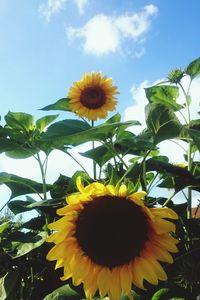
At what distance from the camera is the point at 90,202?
2.91 feet

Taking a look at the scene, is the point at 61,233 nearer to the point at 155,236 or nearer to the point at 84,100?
the point at 155,236

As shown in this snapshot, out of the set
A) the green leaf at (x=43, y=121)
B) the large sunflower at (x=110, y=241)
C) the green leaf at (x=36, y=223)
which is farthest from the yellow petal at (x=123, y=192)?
the green leaf at (x=43, y=121)

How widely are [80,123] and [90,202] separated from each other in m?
0.58

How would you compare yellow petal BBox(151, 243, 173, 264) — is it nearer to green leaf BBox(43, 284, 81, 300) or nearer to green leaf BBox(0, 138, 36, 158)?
green leaf BBox(43, 284, 81, 300)

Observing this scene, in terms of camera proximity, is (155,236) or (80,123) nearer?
(155,236)

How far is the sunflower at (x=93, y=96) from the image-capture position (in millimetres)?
1953

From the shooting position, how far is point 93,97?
6.75 feet

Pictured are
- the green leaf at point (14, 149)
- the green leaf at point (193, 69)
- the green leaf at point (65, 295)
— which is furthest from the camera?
the green leaf at point (193, 69)

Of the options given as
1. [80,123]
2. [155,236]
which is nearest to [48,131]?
[80,123]

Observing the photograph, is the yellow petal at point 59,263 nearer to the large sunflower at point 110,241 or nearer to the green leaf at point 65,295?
the large sunflower at point 110,241

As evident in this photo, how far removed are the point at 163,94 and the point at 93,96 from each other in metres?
0.54

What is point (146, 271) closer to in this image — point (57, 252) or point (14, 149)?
point (57, 252)

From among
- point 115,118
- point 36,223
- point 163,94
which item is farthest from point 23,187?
point 163,94

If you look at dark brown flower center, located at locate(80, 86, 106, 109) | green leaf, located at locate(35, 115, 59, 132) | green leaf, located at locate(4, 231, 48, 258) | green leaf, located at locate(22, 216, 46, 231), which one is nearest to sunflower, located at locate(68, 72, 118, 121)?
dark brown flower center, located at locate(80, 86, 106, 109)
